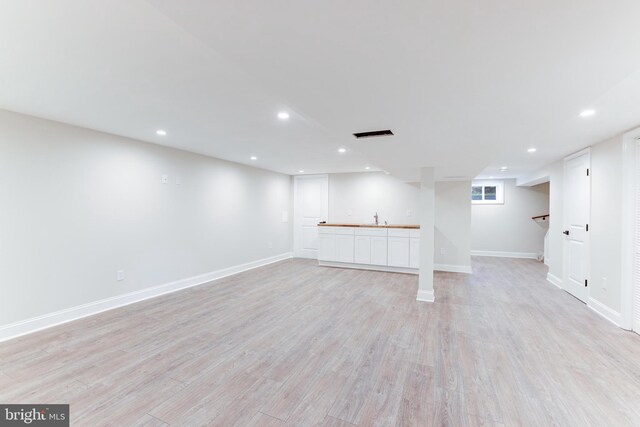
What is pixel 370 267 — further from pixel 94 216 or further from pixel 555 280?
pixel 94 216

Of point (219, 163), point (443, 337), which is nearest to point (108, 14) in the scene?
point (443, 337)

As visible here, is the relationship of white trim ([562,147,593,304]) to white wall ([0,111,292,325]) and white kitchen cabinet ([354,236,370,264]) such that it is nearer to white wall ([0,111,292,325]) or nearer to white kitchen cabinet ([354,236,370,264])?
white kitchen cabinet ([354,236,370,264])

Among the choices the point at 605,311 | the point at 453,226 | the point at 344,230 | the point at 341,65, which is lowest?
the point at 605,311

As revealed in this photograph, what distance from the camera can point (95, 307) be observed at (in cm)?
354

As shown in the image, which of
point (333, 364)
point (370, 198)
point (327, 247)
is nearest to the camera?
point (333, 364)

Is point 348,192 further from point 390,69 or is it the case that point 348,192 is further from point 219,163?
point 390,69

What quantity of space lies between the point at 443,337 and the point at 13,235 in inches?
190

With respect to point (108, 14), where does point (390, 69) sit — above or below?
below

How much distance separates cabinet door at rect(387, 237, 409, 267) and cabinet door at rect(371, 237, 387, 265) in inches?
4.4

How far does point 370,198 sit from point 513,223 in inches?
172

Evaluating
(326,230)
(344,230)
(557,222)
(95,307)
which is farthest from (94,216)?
(557,222)

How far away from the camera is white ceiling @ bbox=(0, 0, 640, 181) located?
1.03 meters

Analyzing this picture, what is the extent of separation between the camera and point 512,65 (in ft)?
4.43

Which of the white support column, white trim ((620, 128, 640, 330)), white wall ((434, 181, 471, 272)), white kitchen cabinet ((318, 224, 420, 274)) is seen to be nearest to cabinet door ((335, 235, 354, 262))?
white kitchen cabinet ((318, 224, 420, 274))
